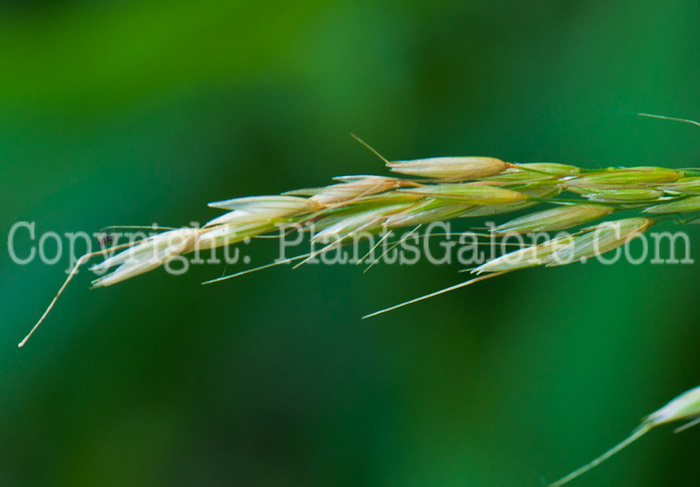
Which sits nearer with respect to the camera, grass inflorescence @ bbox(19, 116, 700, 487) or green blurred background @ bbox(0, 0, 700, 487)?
grass inflorescence @ bbox(19, 116, 700, 487)

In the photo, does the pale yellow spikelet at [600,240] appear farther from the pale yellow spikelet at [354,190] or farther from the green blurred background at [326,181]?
the green blurred background at [326,181]

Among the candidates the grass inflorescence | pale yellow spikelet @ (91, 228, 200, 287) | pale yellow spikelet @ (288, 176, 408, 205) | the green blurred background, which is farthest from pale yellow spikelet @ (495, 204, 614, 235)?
the green blurred background

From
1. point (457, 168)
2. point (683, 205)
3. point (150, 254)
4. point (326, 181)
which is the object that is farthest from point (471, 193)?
point (326, 181)

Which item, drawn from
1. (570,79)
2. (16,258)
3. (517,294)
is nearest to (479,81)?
(570,79)

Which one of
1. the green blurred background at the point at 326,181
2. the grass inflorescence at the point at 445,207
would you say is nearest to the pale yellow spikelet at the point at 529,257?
the grass inflorescence at the point at 445,207

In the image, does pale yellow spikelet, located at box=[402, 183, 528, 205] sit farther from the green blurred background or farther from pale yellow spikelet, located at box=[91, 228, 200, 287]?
the green blurred background

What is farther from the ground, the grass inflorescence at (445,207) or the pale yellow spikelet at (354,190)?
the pale yellow spikelet at (354,190)

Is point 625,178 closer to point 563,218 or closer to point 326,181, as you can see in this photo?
point 563,218

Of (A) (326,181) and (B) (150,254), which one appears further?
(A) (326,181)
